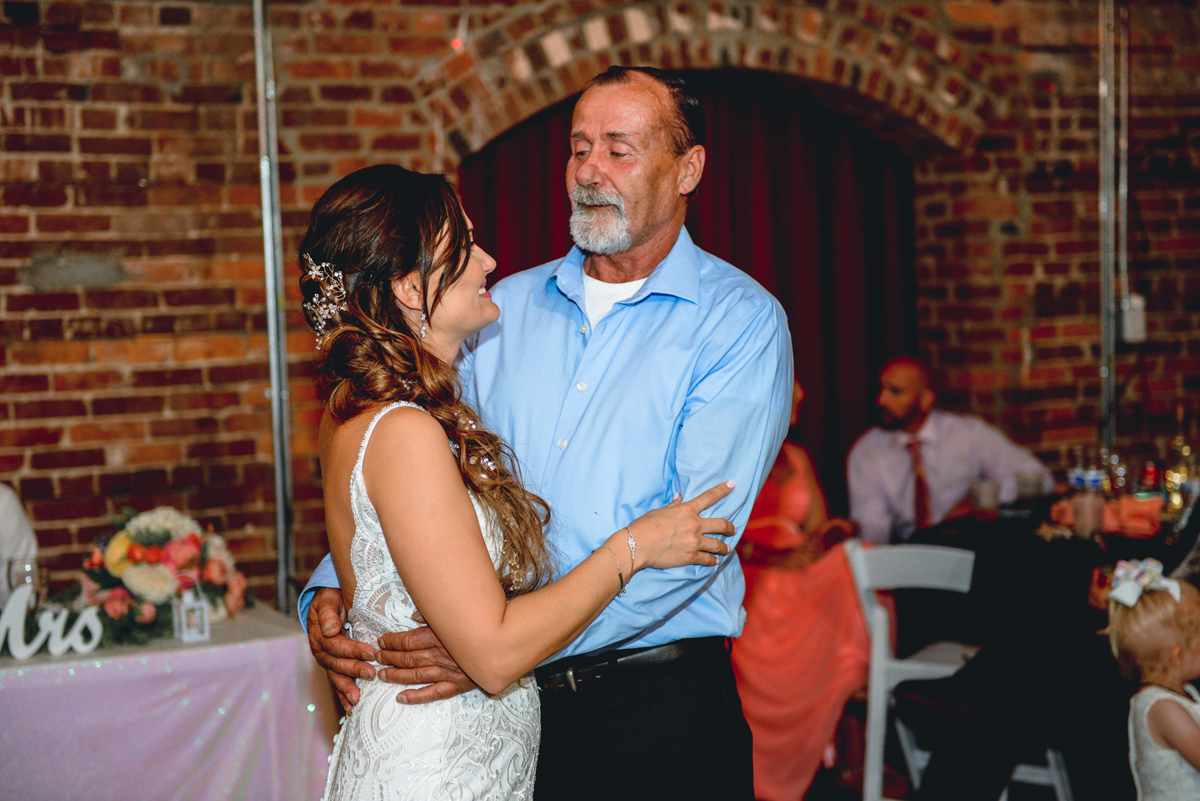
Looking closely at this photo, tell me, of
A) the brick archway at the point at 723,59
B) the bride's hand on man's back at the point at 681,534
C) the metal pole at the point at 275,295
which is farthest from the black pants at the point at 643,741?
the brick archway at the point at 723,59

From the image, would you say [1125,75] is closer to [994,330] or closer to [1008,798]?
[994,330]

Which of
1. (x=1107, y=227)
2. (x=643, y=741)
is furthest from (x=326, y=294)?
(x=1107, y=227)

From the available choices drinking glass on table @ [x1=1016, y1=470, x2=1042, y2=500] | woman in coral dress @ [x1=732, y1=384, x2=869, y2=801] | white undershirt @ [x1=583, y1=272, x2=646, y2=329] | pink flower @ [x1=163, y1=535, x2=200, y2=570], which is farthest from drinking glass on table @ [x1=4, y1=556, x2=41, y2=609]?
drinking glass on table @ [x1=1016, y1=470, x2=1042, y2=500]

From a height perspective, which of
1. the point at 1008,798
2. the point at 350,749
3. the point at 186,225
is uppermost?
the point at 186,225

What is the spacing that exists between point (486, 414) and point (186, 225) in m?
1.99

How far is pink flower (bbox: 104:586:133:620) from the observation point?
2.45m

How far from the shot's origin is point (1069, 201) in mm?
4406

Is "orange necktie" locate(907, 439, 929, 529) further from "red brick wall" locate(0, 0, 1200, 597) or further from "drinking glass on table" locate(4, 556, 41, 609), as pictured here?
"drinking glass on table" locate(4, 556, 41, 609)

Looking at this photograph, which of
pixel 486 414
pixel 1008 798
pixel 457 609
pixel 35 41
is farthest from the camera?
pixel 1008 798

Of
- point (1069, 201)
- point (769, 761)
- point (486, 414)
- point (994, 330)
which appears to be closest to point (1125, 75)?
point (1069, 201)

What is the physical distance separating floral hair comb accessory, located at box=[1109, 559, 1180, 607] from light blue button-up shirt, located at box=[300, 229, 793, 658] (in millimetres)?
1202

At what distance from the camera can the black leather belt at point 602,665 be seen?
67.1 inches

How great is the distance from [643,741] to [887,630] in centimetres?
174

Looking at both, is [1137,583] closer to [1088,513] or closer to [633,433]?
[1088,513]
